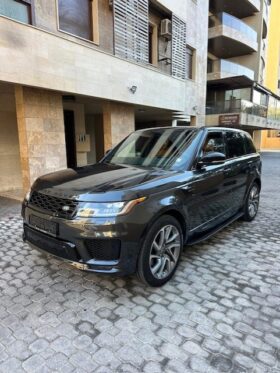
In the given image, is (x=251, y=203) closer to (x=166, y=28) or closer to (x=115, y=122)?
(x=115, y=122)

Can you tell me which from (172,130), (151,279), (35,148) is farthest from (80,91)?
(151,279)

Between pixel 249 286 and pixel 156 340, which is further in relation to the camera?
pixel 249 286

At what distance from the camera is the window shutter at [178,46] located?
38.7ft

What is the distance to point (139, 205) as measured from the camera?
267 cm

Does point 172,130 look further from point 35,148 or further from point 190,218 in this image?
point 35,148

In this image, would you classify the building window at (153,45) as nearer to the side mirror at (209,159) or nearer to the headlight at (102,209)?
the side mirror at (209,159)

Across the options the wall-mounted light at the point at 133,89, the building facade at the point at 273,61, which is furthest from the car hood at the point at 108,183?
the building facade at the point at 273,61

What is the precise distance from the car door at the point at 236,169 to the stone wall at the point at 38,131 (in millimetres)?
4540

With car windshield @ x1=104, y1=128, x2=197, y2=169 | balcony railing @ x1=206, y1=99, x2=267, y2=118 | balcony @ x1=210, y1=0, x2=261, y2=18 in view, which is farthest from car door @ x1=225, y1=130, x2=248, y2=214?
balcony @ x1=210, y1=0, x2=261, y2=18

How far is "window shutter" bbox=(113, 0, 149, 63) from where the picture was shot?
350 inches

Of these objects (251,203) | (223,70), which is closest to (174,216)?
(251,203)

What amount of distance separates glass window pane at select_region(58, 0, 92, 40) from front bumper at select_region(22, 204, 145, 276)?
6883 millimetres

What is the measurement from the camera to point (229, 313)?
8.49 ft

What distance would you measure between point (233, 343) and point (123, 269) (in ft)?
3.60
